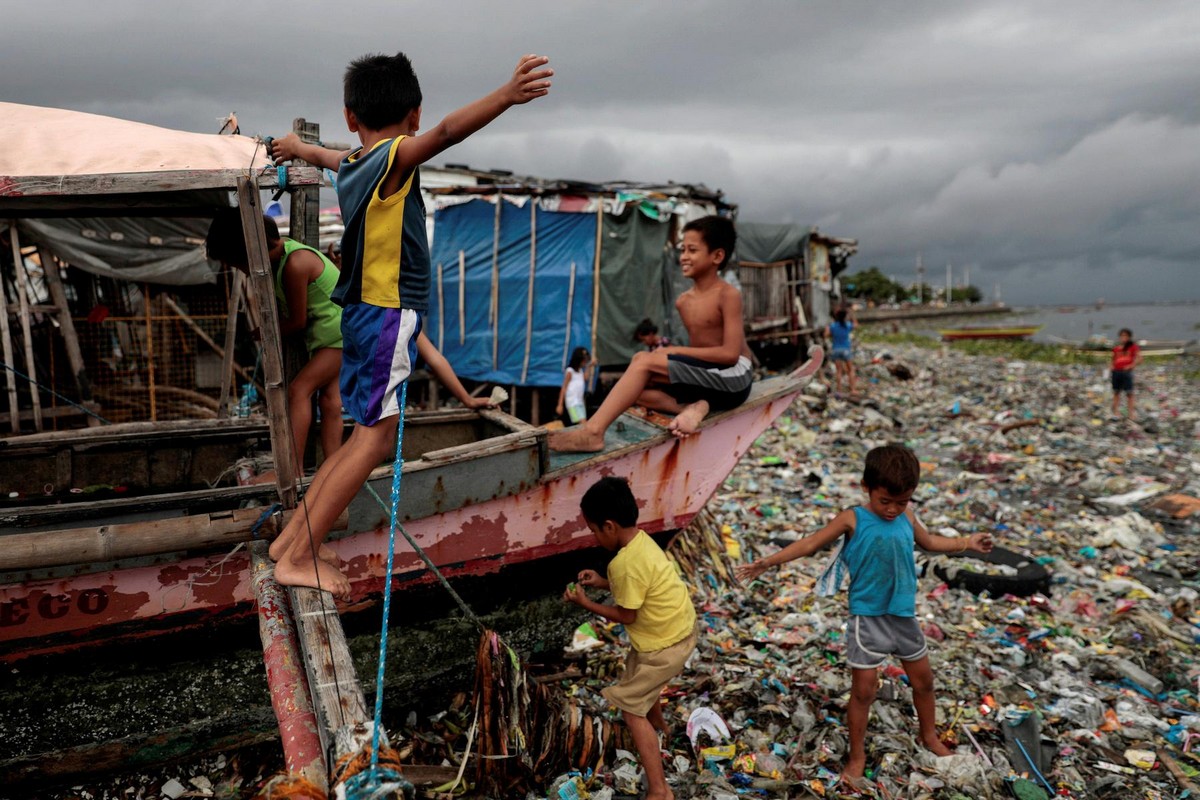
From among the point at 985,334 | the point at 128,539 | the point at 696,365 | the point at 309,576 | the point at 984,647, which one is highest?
the point at 696,365

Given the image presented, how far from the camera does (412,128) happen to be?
240 centimetres

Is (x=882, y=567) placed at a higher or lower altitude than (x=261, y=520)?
lower

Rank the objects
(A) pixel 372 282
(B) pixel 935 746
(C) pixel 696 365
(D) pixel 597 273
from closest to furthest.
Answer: (A) pixel 372 282 → (B) pixel 935 746 → (C) pixel 696 365 → (D) pixel 597 273

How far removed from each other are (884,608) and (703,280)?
1.92m

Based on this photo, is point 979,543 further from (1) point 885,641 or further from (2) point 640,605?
(2) point 640,605

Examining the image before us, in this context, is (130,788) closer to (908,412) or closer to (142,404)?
(142,404)

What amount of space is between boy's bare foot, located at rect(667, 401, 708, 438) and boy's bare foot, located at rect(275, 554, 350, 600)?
6.39 feet

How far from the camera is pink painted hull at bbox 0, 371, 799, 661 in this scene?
2781 mm

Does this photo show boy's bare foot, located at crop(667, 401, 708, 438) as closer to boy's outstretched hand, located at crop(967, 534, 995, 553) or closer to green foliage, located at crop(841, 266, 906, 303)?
boy's outstretched hand, located at crop(967, 534, 995, 553)

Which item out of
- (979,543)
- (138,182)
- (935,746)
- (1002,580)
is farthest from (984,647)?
(138,182)

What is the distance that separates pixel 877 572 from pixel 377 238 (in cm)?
237

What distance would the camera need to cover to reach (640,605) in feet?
9.32

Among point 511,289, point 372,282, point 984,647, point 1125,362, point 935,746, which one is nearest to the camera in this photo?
point 372,282

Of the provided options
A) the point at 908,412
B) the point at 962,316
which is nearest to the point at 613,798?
the point at 908,412
